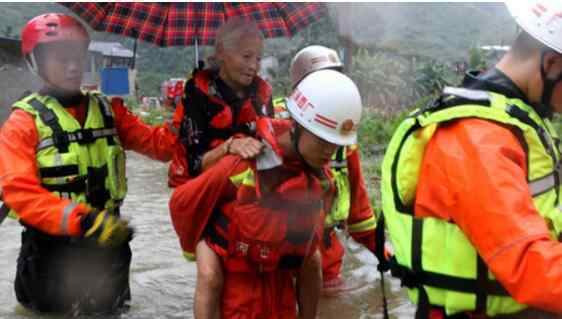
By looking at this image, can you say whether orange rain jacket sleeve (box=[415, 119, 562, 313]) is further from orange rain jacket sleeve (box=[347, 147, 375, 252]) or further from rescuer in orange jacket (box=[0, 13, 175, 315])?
rescuer in orange jacket (box=[0, 13, 175, 315])

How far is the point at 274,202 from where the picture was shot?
2.78 meters

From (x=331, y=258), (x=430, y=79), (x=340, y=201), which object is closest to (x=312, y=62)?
(x=340, y=201)

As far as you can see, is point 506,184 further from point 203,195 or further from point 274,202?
point 203,195

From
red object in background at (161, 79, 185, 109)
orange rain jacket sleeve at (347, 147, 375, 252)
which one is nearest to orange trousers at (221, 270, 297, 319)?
orange rain jacket sleeve at (347, 147, 375, 252)

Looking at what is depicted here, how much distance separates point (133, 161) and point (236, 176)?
9.39 metres

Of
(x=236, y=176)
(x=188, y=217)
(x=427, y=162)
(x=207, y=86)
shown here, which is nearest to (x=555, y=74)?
(x=427, y=162)

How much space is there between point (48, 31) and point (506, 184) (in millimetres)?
3033

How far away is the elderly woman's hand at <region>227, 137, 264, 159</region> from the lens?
9.04 ft

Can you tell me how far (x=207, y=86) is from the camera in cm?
390

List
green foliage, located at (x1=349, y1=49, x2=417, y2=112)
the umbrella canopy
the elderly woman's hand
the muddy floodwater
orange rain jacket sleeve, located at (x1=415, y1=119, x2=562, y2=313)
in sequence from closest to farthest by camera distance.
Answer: orange rain jacket sleeve, located at (x1=415, y1=119, x2=562, y2=313) < the elderly woman's hand < the umbrella canopy < the muddy floodwater < green foliage, located at (x1=349, y1=49, x2=417, y2=112)

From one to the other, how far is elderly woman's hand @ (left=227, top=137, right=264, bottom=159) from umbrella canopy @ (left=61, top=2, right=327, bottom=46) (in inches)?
60.1

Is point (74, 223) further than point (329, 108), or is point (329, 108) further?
point (74, 223)

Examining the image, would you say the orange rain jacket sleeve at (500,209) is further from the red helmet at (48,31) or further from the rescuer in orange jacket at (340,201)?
the red helmet at (48,31)

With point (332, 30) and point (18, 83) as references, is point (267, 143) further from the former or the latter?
point (332, 30)
